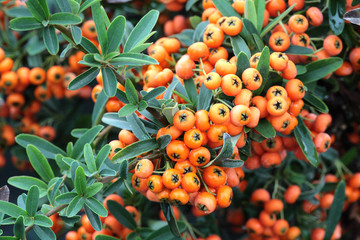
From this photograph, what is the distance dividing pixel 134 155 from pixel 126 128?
14 centimetres

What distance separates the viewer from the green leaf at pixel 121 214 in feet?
4.44

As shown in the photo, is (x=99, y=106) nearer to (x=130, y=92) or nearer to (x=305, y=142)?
(x=130, y=92)

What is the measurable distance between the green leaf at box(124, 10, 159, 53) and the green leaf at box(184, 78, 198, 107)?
0.66 ft

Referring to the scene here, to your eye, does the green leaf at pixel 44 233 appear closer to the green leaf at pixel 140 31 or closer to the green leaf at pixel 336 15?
the green leaf at pixel 140 31

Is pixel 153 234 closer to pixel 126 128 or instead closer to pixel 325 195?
pixel 126 128

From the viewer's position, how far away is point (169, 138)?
3.50 feet

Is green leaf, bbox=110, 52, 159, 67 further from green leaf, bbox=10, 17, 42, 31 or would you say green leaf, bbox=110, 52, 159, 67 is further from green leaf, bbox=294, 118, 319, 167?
green leaf, bbox=294, 118, 319, 167

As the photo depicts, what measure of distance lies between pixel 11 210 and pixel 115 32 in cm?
53

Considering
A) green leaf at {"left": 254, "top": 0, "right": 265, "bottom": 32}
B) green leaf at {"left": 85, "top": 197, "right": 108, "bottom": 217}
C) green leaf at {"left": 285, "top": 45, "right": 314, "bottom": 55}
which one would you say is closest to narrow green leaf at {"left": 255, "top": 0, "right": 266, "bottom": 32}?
green leaf at {"left": 254, "top": 0, "right": 265, "bottom": 32}

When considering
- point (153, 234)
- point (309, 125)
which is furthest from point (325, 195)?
point (153, 234)

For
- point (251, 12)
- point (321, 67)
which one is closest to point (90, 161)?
point (251, 12)

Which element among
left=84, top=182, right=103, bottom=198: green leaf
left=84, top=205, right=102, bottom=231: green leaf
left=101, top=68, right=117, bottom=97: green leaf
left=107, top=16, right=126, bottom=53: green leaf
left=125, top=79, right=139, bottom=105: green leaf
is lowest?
left=84, top=205, right=102, bottom=231: green leaf

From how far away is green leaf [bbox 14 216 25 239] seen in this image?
999 mm

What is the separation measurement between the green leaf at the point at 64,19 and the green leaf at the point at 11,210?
0.46m
